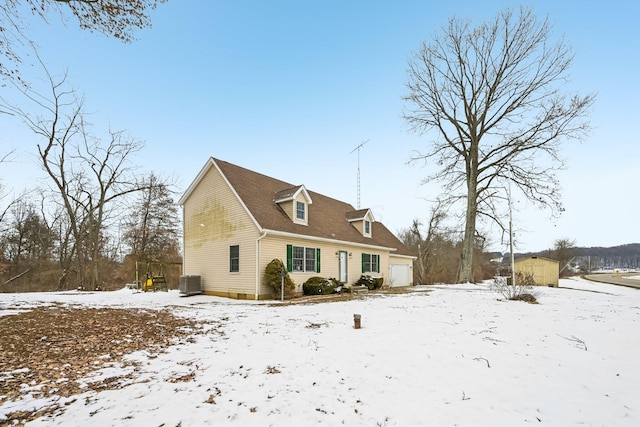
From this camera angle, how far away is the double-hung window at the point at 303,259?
14461 millimetres

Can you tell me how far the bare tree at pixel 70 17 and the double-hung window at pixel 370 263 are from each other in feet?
53.8

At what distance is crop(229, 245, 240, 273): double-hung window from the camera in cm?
1398

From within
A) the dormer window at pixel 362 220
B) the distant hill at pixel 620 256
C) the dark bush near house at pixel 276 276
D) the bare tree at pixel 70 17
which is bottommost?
the distant hill at pixel 620 256

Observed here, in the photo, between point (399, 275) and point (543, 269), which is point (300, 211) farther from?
point (543, 269)

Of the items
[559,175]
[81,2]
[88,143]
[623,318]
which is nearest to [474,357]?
[623,318]

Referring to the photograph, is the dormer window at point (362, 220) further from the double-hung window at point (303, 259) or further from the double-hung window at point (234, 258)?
the double-hung window at point (234, 258)

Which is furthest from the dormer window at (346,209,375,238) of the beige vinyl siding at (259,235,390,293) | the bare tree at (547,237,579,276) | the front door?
the bare tree at (547,237,579,276)

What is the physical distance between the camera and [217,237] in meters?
15.0

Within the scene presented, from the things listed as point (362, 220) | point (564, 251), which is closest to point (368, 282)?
point (362, 220)

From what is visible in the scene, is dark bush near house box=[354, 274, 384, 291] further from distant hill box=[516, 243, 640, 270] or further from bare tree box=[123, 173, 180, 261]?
distant hill box=[516, 243, 640, 270]

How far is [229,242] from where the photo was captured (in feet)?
47.2

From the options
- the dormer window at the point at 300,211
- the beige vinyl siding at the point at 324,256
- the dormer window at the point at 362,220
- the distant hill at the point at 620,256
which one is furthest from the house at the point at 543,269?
the distant hill at the point at 620,256

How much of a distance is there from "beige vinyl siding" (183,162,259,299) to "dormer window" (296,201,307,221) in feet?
10.5

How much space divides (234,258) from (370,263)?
32.3ft
